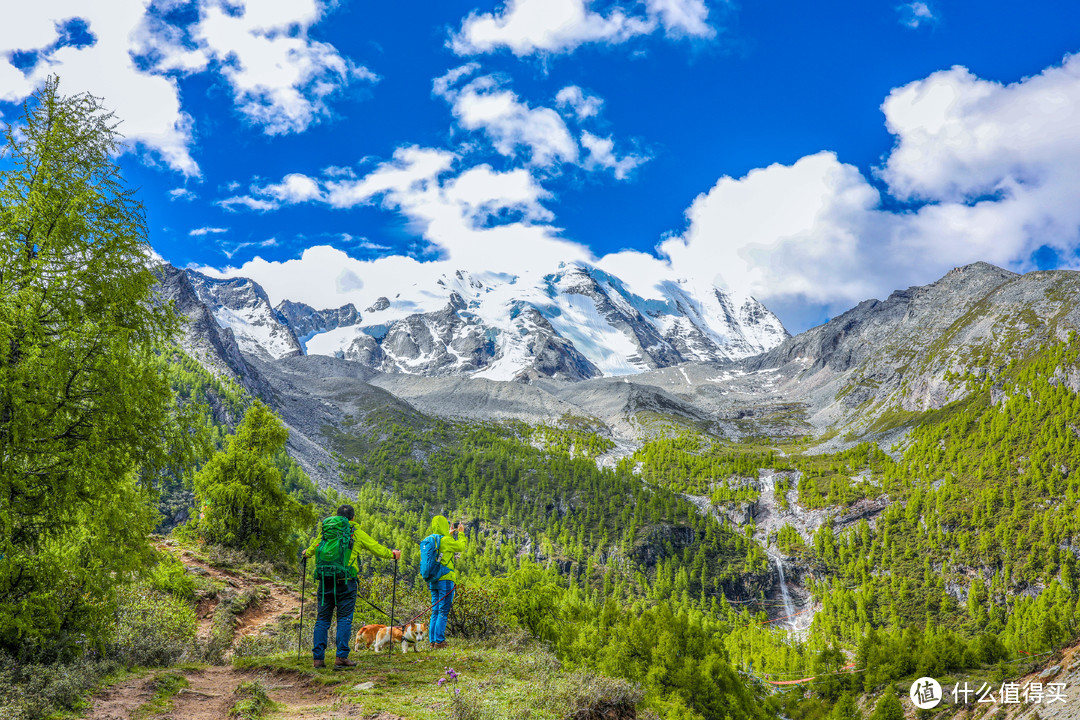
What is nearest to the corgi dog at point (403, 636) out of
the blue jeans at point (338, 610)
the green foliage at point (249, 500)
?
the blue jeans at point (338, 610)

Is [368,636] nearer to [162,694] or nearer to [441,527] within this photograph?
[441,527]

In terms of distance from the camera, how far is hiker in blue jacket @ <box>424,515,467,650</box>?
41.3 feet

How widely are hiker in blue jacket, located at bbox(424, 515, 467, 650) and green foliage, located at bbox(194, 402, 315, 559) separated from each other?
44.4 ft

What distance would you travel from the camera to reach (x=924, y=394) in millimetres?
184125

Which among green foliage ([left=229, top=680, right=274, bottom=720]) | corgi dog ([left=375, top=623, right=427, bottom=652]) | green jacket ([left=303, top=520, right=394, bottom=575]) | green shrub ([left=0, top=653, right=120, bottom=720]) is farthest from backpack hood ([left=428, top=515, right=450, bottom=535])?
green shrub ([left=0, top=653, right=120, bottom=720])

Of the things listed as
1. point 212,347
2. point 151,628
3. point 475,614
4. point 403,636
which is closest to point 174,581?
point 151,628

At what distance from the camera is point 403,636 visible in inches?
488

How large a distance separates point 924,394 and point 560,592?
210442 mm

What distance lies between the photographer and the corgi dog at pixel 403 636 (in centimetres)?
1220

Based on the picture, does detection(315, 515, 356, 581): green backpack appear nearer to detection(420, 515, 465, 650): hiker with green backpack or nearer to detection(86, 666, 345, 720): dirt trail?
detection(86, 666, 345, 720): dirt trail

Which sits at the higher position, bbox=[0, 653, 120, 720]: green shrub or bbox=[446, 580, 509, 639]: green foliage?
bbox=[0, 653, 120, 720]: green shrub

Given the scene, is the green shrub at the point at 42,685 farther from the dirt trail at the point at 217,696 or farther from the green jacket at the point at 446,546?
the green jacket at the point at 446,546

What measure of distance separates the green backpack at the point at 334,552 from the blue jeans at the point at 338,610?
20cm

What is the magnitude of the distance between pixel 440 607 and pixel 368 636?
1696 mm
